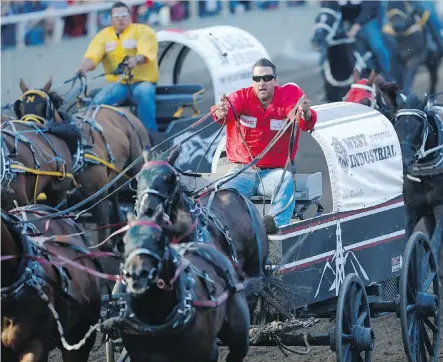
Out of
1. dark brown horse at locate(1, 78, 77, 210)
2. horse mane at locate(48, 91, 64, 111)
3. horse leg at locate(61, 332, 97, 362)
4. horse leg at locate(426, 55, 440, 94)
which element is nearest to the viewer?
horse leg at locate(61, 332, 97, 362)

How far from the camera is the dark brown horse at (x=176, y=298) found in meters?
5.75

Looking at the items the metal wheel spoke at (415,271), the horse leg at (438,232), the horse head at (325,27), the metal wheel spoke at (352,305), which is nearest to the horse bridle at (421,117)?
the horse leg at (438,232)

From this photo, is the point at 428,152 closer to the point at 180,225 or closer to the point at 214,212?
the point at 214,212

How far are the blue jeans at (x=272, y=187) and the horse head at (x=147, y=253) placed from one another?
2.00 meters

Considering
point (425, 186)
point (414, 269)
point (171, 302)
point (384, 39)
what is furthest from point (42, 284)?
point (384, 39)

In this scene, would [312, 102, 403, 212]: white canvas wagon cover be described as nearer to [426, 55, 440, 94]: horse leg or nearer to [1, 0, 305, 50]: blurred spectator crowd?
[1, 0, 305, 50]: blurred spectator crowd

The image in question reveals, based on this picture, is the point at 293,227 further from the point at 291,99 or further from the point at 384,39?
the point at 384,39

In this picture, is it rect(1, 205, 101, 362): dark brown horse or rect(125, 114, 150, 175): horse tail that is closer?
rect(1, 205, 101, 362): dark brown horse

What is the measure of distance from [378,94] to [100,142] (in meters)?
2.78

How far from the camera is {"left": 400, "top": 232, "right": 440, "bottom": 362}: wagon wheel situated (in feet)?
26.2

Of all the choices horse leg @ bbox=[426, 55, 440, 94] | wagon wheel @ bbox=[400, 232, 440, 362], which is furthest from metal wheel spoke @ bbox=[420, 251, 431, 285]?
horse leg @ bbox=[426, 55, 440, 94]

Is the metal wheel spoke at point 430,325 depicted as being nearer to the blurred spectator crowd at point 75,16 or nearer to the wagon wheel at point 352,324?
the wagon wheel at point 352,324

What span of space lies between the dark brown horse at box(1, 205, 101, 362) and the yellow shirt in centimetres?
648

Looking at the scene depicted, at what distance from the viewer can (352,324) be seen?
7676 millimetres
